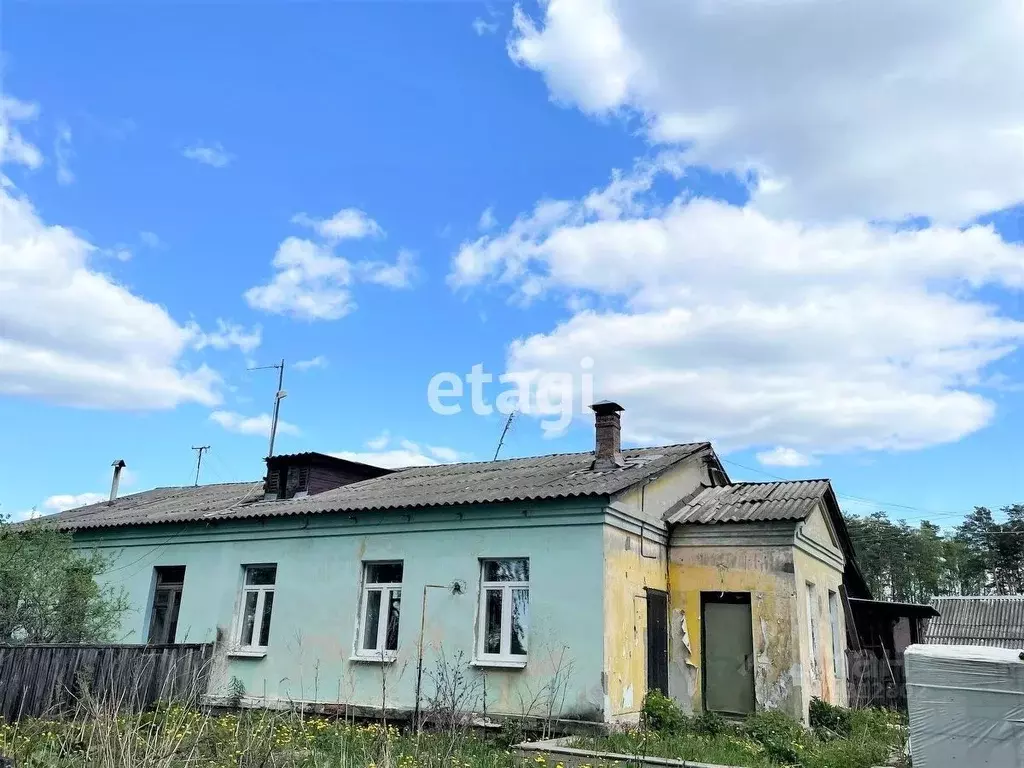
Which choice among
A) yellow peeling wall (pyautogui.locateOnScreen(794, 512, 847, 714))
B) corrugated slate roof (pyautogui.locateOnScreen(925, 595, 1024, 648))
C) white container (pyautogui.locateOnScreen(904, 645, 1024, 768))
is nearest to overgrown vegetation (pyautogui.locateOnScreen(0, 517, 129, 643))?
yellow peeling wall (pyautogui.locateOnScreen(794, 512, 847, 714))

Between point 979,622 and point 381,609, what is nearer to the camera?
point 381,609

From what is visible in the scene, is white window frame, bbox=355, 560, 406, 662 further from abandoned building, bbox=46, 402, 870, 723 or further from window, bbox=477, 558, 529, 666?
window, bbox=477, 558, 529, 666

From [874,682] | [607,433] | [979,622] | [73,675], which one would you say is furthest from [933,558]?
[73,675]

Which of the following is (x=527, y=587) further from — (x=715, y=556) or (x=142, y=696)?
(x=142, y=696)

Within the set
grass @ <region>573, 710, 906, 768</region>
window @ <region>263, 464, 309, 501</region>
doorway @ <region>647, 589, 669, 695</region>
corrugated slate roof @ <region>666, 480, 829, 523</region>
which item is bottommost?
grass @ <region>573, 710, 906, 768</region>

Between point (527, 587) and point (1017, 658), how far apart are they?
21.2 ft

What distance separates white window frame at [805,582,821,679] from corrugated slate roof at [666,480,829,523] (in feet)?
5.10

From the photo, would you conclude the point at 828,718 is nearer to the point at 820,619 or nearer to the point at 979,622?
the point at 820,619

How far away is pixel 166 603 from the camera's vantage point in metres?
15.8

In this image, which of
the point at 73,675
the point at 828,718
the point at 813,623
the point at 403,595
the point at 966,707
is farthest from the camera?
the point at 813,623

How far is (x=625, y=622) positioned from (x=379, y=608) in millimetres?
4186

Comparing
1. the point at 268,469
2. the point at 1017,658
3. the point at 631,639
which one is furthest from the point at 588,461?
the point at 1017,658

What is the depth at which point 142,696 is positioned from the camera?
1218 cm

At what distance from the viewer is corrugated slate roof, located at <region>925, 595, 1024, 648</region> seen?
2327 cm
